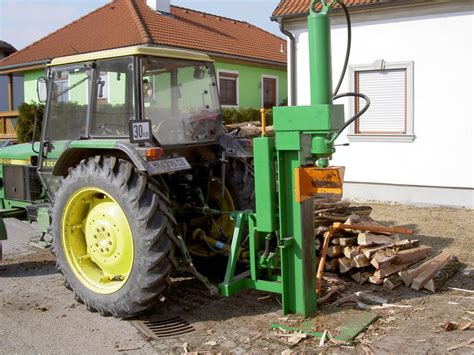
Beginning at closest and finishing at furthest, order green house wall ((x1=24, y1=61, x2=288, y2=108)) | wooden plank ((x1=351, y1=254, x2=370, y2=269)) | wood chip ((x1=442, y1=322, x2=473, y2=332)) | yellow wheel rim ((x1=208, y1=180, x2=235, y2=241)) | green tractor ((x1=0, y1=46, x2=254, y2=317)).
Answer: wood chip ((x1=442, y1=322, x2=473, y2=332)) → green tractor ((x1=0, y1=46, x2=254, y2=317)) → wooden plank ((x1=351, y1=254, x2=370, y2=269)) → yellow wheel rim ((x1=208, y1=180, x2=235, y2=241)) → green house wall ((x1=24, y1=61, x2=288, y2=108))

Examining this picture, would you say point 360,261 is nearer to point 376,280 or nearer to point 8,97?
point 376,280

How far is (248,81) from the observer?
2255 cm

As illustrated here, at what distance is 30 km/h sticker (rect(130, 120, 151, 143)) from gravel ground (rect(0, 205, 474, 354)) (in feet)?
5.07

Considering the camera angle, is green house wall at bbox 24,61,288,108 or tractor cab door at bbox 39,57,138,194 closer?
tractor cab door at bbox 39,57,138,194

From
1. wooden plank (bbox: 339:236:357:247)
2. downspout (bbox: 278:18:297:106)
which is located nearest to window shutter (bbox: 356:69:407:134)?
downspout (bbox: 278:18:297:106)

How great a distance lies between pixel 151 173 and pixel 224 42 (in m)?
19.1

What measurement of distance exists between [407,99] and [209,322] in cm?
726

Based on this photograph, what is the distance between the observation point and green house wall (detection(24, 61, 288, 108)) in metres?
22.0

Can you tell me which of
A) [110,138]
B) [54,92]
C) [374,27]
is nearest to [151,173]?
[110,138]

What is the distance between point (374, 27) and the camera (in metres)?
10.8

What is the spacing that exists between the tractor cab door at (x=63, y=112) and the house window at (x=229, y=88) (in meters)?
15.3

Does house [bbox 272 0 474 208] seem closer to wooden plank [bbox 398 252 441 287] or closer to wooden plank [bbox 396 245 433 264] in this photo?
wooden plank [bbox 396 245 433 264]

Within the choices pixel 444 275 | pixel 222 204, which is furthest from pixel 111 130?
pixel 444 275

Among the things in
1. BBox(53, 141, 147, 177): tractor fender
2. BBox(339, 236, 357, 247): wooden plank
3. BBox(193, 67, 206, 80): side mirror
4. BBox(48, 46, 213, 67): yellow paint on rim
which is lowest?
BBox(339, 236, 357, 247): wooden plank
